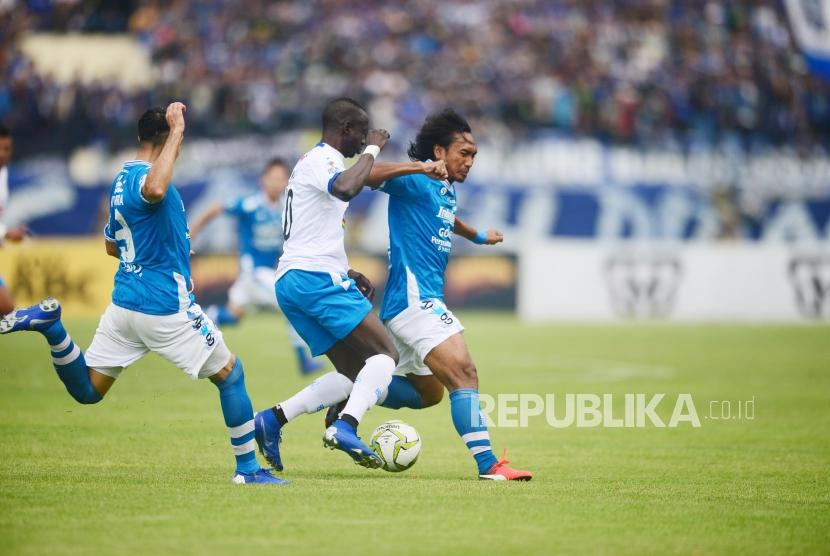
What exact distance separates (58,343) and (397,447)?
95.1 inches

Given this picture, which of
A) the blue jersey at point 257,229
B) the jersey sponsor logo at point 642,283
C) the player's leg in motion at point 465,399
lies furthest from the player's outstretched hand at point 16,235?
the jersey sponsor logo at point 642,283

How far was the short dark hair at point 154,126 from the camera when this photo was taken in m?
7.85

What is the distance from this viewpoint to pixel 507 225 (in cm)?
3039

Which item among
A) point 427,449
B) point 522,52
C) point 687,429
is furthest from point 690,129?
point 427,449

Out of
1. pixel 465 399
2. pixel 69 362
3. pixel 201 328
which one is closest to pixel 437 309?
pixel 465 399

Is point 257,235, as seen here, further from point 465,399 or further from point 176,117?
point 176,117

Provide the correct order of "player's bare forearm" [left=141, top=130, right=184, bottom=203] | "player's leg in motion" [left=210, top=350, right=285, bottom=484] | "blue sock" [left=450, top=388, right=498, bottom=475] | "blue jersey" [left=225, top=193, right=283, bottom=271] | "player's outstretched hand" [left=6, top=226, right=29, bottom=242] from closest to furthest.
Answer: "player's bare forearm" [left=141, top=130, right=184, bottom=203], "player's leg in motion" [left=210, top=350, right=285, bottom=484], "blue sock" [left=450, top=388, right=498, bottom=475], "player's outstretched hand" [left=6, top=226, right=29, bottom=242], "blue jersey" [left=225, top=193, right=283, bottom=271]

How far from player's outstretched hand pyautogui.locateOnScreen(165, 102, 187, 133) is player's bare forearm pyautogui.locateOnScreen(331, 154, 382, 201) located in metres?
1.07

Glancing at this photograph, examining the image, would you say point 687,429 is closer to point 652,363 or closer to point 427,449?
point 427,449

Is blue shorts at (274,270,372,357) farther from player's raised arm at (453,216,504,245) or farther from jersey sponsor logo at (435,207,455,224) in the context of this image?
player's raised arm at (453,216,504,245)

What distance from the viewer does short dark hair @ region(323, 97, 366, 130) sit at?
8.35 metres

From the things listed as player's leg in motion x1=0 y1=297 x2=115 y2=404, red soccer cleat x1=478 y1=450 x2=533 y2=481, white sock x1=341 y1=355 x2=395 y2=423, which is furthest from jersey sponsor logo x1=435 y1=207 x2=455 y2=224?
player's leg in motion x1=0 y1=297 x2=115 y2=404

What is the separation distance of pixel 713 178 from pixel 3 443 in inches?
991

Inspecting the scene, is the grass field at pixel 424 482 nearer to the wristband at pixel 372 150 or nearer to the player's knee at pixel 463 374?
the player's knee at pixel 463 374
